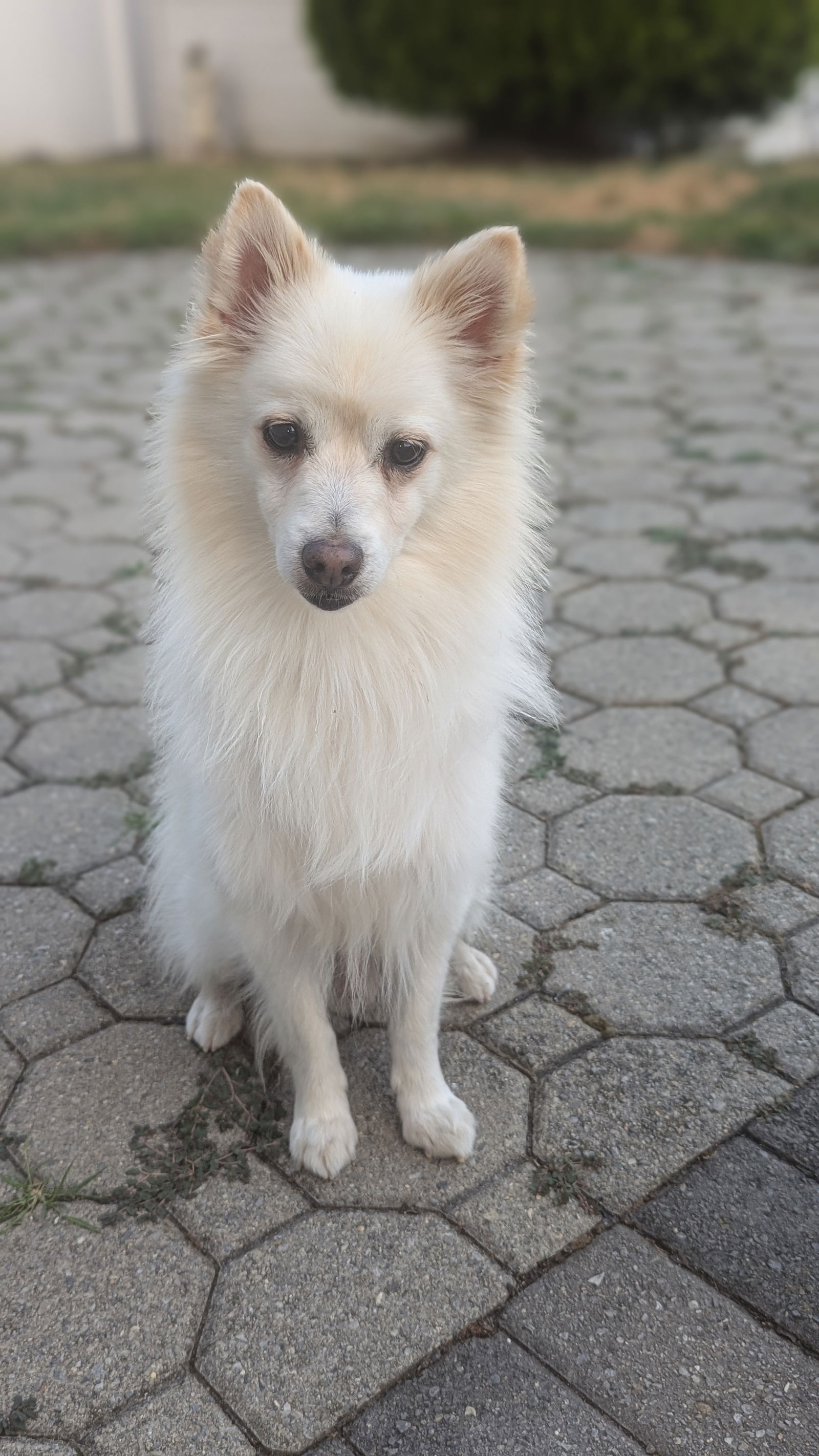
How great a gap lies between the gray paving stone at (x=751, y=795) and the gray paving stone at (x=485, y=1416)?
1.68m

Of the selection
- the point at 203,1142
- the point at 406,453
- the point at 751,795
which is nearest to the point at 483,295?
the point at 406,453

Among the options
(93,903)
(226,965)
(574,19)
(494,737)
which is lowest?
(93,903)

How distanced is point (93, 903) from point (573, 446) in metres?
4.02

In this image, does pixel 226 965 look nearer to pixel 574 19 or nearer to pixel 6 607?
pixel 6 607

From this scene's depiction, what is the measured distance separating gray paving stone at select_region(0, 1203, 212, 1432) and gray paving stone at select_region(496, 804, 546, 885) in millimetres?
1232

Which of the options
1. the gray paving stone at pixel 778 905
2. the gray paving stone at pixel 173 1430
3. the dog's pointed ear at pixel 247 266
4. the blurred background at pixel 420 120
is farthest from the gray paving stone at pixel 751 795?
the blurred background at pixel 420 120

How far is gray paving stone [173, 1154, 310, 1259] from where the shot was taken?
6.83ft

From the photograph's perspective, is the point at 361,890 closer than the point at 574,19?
Yes

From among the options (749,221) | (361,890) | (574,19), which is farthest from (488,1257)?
(574,19)

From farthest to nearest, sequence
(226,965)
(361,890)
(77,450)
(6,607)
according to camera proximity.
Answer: (77,450) < (6,607) < (226,965) < (361,890)

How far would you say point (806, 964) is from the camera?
2664 mm

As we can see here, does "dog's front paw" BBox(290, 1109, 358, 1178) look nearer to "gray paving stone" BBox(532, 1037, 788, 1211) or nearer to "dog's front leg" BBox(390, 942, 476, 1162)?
"dog's front leg" BBox(390, 942, 476, 1162)

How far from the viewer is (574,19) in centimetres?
1338

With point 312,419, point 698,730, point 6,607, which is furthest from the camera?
point 6,607
